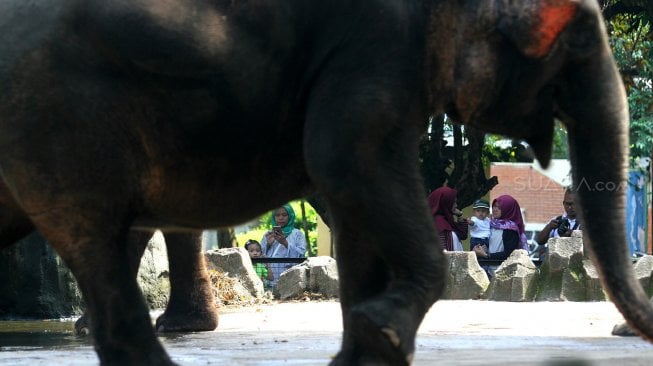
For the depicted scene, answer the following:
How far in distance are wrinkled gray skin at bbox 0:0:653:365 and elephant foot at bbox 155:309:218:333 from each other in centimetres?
279

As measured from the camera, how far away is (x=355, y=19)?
4.90m

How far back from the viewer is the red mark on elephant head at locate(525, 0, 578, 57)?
15.9 ft

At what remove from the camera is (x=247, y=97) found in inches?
197

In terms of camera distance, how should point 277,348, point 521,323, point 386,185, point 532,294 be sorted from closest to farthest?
point 386,185 < point 277,348 < point 521,323 < point 532,294

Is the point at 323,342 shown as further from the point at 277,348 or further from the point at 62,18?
the point at 62,18

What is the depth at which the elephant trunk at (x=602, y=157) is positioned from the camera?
16.4 ft

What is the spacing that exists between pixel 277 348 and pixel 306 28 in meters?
2.05

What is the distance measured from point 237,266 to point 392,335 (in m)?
8.15

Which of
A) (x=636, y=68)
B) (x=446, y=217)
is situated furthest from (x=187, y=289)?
(x=636, y=68)

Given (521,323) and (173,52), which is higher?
(173,52)

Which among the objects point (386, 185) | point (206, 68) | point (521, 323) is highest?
point (206, 68)

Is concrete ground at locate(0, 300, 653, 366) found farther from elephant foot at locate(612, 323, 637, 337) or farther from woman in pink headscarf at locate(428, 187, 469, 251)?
woman in pink headscarf at locate(428, 187, 469, 251)

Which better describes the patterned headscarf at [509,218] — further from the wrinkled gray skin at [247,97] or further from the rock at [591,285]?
the wrinkled gray skin at [247,97]

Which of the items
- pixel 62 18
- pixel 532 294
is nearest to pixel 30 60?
pixel 62 18
